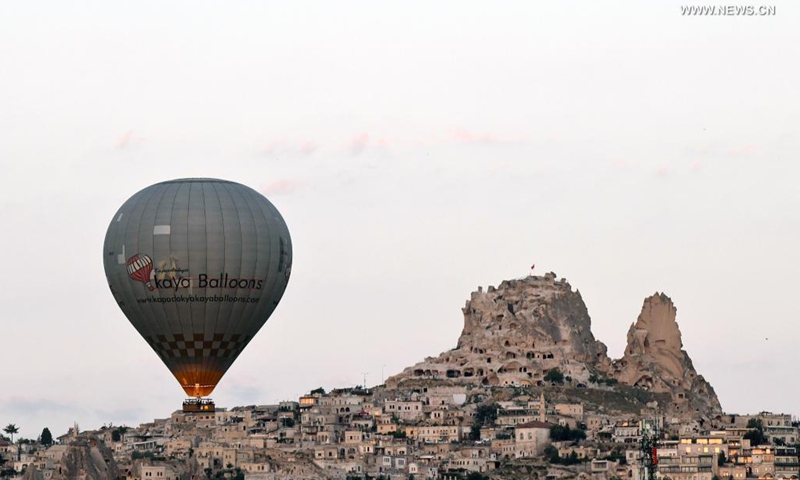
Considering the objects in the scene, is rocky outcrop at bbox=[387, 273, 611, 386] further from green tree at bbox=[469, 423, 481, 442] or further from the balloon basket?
the balloon basket

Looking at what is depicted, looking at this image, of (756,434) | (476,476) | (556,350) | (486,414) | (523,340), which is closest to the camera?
(476,476)

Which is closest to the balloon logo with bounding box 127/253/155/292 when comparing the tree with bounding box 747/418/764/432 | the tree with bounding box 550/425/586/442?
the tree with bounding box 550/425/586/442

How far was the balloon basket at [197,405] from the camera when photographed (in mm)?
93188

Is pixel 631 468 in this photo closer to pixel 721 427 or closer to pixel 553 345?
pixel 721 427

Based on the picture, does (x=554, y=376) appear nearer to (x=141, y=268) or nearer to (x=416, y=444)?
(x=416, y=444)

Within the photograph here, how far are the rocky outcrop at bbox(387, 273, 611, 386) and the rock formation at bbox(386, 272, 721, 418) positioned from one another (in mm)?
55

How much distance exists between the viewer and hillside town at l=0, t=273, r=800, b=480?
113m

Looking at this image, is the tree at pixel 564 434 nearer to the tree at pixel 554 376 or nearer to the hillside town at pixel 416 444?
the hillside town at pixel 416 444

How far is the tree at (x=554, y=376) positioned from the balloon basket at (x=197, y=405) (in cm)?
4014

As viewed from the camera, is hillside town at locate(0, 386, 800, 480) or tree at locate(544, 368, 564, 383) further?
tree at locate(544, 368, 564, 383)

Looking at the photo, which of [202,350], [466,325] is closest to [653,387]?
[466,325]

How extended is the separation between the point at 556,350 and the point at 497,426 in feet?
36.4

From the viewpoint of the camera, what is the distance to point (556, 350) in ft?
439

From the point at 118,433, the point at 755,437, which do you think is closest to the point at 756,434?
the point at 755,437
